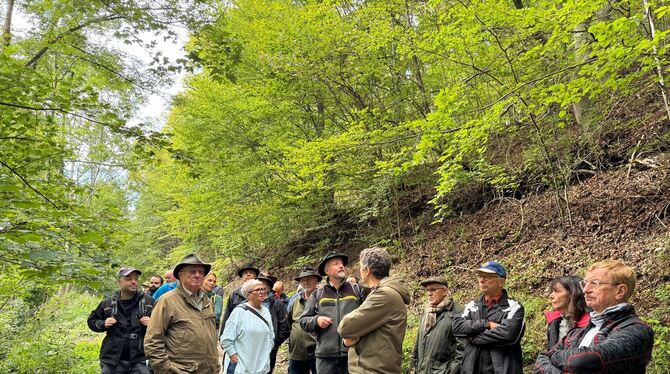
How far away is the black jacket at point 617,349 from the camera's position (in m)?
2.50

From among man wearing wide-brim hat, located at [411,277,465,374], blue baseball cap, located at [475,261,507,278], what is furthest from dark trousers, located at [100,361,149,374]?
blue baseball cap, located at [475,261,507,278]

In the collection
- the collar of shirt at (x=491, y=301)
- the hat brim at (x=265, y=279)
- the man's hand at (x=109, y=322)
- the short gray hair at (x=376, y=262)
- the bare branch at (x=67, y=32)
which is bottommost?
the collar of shirt at (x=491, y=301)

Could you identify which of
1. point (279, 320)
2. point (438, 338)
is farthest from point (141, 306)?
point (438, 338)

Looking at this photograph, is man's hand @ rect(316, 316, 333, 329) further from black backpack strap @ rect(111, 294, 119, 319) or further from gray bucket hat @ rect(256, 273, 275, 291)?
black backpack strap @ rect(111, 294, 119, 319)

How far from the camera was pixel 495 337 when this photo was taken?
12.7 ft

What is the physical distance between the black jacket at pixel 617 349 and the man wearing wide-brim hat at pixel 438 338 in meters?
1.70

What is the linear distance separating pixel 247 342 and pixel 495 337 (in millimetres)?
2514

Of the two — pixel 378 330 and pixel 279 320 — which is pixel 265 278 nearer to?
pixel 279 320

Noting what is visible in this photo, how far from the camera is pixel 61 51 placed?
206 inches

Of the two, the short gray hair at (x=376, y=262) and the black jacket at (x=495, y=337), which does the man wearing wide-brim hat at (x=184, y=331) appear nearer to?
the short gray hair at (x=376, y=262)

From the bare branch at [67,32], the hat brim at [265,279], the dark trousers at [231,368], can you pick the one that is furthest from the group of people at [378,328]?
the bare branch at [67,32]

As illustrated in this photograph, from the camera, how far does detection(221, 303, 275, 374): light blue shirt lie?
4559mm

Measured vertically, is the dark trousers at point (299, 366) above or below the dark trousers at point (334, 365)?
below

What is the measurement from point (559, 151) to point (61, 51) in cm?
881
